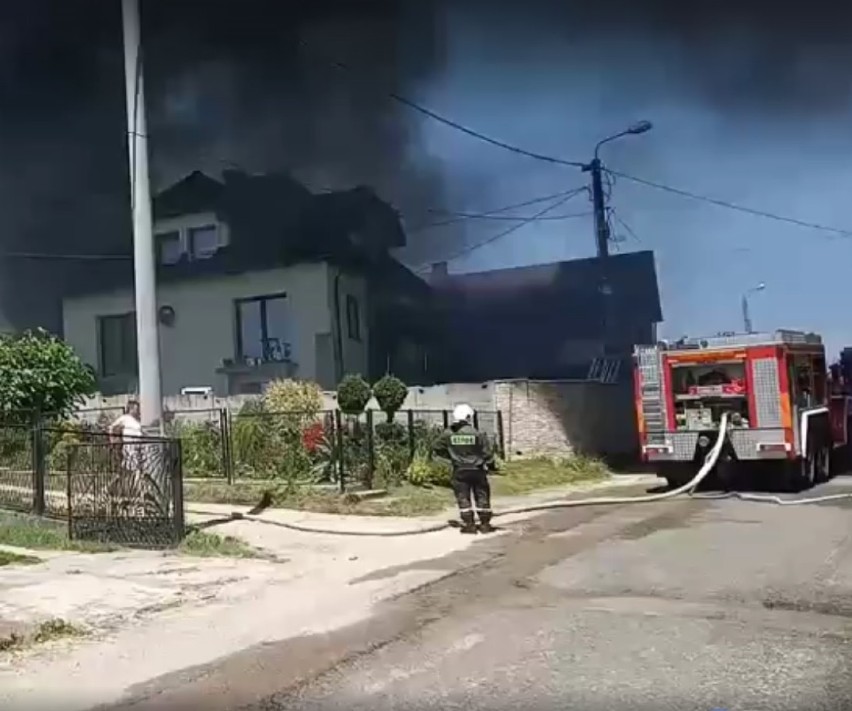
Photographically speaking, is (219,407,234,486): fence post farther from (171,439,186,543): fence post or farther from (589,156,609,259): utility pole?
(589,156,609,259): utility pole

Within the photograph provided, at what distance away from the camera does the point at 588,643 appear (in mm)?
5637

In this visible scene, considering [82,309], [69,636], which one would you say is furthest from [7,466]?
[82,309]

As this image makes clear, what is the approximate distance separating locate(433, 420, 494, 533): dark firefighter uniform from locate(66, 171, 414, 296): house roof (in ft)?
58.4

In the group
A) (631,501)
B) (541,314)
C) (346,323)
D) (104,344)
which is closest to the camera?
(631,501)

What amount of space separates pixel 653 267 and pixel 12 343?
2594cm

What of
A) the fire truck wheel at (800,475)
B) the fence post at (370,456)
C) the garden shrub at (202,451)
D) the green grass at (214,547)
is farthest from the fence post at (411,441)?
the green grass at (214,547)

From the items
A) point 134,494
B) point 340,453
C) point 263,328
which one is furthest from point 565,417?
point 134,494

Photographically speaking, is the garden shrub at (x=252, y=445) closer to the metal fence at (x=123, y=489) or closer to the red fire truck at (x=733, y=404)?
the metal fence at (x=123, y=489)

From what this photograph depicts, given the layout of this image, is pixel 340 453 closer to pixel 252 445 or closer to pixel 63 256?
pixel 252 445

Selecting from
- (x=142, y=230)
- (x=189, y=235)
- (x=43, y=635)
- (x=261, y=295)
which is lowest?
(x=43, y=635)

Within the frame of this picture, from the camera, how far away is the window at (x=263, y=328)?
27656 mm

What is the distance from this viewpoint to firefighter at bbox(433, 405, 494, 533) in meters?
10.8

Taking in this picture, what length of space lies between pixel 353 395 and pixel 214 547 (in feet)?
26.0

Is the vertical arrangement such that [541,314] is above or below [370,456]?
above
